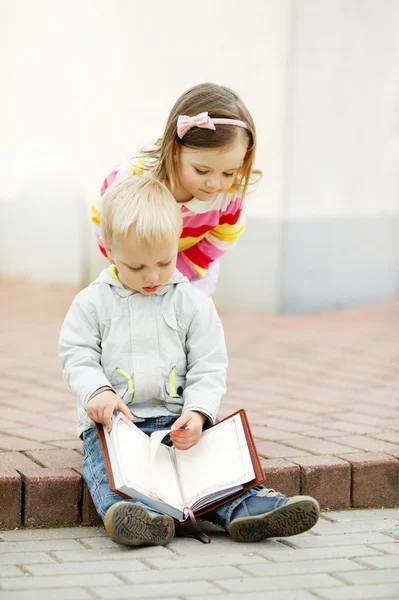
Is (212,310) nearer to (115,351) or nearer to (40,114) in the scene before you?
(115,351)

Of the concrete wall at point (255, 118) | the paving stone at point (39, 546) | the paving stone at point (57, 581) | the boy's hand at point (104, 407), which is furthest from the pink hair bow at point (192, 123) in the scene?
the concrete wall at point (255, 118)

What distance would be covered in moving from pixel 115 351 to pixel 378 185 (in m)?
4.96

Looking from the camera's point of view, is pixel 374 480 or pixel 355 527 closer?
pixel 355 527

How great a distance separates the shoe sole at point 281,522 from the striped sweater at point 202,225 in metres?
1.02

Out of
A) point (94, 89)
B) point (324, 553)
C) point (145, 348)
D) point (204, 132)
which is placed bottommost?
point (324, 553)

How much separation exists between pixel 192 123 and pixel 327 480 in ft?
3.94

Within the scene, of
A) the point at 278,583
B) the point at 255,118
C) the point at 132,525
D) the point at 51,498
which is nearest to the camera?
the point at 278,583

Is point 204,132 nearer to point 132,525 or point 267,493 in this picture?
point 267,493

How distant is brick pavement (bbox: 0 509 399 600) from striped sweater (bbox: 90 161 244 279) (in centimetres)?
100

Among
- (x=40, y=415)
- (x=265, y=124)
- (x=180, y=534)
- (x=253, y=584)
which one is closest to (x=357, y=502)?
(x=180, y=534)

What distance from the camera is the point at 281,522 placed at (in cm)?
270

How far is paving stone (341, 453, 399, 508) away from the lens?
3.26 m

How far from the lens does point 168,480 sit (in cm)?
286

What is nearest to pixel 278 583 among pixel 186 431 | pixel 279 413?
pixel 186 431
